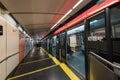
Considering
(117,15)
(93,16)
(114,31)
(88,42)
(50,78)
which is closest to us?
(114,31)

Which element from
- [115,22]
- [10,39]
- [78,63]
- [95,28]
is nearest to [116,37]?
[115,22]

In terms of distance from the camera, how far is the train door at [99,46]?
1760 mm

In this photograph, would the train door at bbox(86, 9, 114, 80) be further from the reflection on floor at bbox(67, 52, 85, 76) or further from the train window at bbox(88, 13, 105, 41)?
the reflection on floor at bbox(67, 52, 85, 76)

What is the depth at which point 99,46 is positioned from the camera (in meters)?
2.39

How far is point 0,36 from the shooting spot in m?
3.01

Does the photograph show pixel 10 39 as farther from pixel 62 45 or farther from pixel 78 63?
pixel 78 63

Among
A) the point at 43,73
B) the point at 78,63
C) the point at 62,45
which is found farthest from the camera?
the point at 62,45

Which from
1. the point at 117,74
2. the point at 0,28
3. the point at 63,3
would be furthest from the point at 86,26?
the point at 0,28

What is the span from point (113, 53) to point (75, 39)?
8239 millimetres

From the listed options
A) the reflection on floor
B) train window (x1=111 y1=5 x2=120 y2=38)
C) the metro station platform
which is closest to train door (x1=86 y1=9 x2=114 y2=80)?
train window (x1=111 y1=5 x2=120 y2=38)

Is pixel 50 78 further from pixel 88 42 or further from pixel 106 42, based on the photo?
pixel 106 42

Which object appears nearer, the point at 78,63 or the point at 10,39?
the point at 10,39

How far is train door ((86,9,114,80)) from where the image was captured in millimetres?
1760

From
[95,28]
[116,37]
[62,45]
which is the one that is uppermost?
[95,28]
